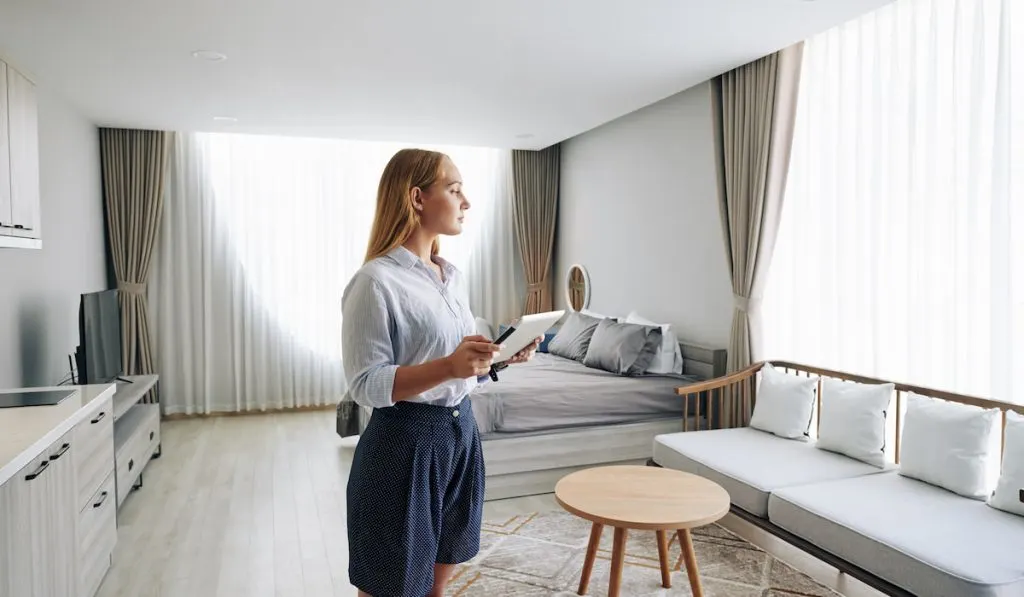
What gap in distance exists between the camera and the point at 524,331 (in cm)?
153

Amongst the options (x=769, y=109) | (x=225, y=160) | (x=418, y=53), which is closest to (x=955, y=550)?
(x=769, y=109)

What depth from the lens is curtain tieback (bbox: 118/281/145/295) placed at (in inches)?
219

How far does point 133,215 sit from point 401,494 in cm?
513

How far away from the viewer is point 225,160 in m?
5.92

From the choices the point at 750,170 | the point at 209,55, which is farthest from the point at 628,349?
the point at 209,55

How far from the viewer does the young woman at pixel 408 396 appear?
4.58ft

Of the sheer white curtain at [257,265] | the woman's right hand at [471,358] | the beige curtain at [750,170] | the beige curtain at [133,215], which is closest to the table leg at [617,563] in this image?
the woman's right hand at [471,358]

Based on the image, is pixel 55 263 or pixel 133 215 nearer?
pixel 55 263

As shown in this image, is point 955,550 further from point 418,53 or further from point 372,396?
point 418,53

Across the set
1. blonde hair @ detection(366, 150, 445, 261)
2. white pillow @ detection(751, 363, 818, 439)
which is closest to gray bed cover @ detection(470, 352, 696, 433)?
white pillow @ detection(751, 363, 818, 439)

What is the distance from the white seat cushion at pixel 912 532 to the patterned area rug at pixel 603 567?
1.00ft

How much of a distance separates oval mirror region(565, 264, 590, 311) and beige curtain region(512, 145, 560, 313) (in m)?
0.37

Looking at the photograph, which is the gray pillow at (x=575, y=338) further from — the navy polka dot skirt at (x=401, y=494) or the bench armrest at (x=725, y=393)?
the navy polka dot skirt at (x=401, y=494)

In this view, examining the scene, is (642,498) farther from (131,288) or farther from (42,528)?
(131,288)
